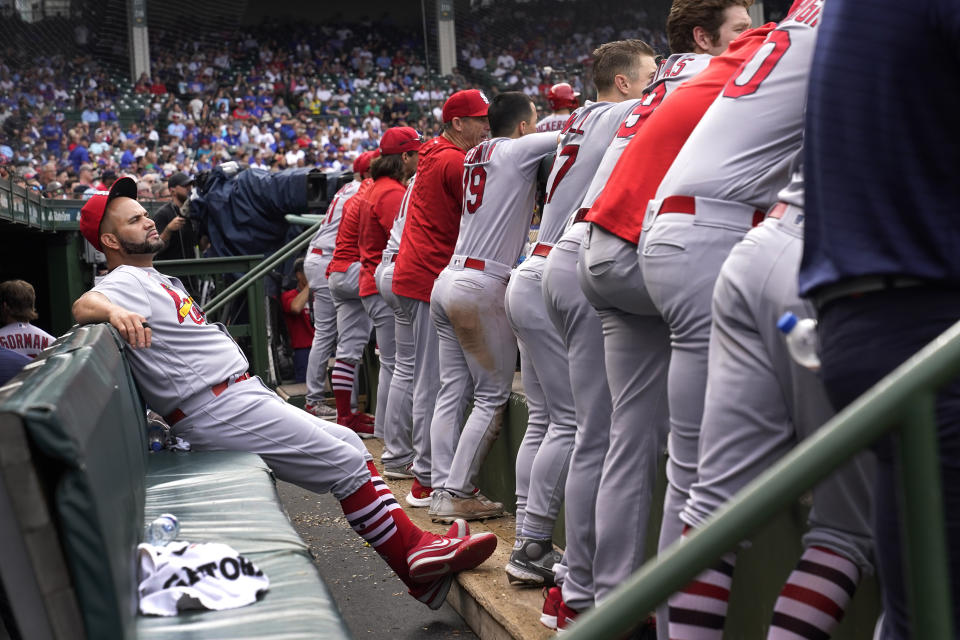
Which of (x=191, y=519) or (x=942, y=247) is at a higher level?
(x=942, y=247)

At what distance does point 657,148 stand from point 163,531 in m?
1.43

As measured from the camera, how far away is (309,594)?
2178 mm

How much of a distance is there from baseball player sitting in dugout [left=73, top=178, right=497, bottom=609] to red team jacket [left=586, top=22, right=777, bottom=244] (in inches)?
53.4

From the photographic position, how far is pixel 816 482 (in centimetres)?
110

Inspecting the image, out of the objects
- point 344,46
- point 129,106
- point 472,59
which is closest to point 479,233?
point 472,59

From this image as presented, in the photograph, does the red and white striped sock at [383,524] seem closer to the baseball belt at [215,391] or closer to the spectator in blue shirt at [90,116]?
the baseball belt at [215,391]

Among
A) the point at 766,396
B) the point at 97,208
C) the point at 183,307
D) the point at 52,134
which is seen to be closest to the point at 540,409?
the point at 183,307

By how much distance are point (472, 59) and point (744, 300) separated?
2172cm

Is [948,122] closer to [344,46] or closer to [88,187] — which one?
[88,187]

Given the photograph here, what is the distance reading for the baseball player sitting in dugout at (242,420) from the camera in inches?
130

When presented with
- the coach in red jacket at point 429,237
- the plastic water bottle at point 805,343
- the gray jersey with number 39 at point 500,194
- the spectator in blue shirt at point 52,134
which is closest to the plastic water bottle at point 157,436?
the coach in red jacket at point 429,237

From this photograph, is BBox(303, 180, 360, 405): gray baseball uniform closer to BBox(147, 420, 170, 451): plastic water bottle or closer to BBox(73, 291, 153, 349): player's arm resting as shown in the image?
BBox(147, 420, 170, 451): plastic water bottle

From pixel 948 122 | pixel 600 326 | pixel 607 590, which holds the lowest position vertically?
pixel 607 590

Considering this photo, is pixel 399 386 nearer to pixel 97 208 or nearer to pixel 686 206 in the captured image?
pixel 97 208
